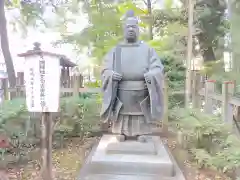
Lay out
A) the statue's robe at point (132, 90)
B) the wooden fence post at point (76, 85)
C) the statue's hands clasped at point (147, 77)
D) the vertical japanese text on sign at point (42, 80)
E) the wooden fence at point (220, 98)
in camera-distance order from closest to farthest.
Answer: the vertical japanese text on sign at point (42, 80), the statue's hands clasped at point (147, 77), the statue's robe at point (132, 90), the wooden fence at point (220, 98), the wooden fence post at point (76, 85)

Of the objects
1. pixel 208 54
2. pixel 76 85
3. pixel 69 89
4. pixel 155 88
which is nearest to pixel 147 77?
pixel 155 88

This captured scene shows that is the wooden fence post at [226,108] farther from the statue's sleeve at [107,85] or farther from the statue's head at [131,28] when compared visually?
the statue's sleeve at [107,85]

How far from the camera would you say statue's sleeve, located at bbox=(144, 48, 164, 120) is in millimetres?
3713

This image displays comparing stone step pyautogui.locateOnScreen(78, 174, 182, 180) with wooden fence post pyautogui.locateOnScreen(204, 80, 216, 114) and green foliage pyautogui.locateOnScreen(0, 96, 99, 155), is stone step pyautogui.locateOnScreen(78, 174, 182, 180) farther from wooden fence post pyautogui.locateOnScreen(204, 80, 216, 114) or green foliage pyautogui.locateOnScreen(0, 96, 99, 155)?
wooden fence post pyautogui.locateOnScreen(204, 80, 216, 114)

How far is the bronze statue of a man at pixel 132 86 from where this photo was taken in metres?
3.78

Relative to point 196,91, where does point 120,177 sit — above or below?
below

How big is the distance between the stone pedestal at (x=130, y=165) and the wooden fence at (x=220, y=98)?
4.93 ft

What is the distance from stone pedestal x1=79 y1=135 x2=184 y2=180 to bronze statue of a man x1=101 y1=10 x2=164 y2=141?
34 cm

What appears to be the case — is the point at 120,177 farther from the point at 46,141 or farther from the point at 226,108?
the point at 226,108

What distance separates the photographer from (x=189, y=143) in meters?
5.36

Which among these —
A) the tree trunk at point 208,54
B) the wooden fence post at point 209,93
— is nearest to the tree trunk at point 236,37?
the wooden fence post at point 209,93

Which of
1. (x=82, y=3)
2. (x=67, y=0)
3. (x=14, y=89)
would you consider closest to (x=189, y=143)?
(x=14, y=89)

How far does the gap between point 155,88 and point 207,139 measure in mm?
1854

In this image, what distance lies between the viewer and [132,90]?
3.84 meters
